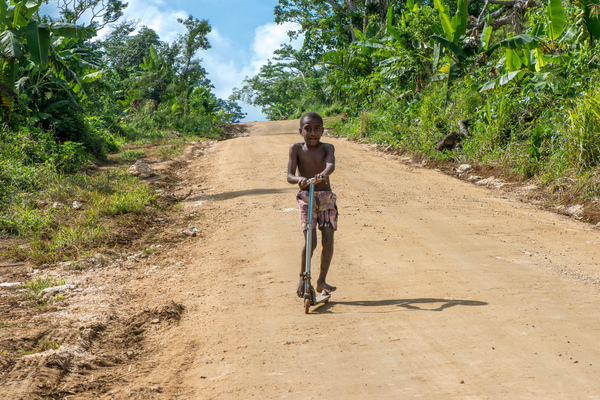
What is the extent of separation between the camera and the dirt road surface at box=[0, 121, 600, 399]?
3.01 metres

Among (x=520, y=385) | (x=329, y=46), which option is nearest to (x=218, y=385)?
(x=520, y=385)

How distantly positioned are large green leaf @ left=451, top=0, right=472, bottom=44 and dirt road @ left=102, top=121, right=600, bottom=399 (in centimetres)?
652

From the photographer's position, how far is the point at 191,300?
4.79 metres

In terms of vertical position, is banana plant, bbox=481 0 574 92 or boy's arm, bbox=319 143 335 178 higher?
banana plant, bbox=481 0 574 92

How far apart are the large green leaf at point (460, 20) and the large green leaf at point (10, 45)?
31.0ft

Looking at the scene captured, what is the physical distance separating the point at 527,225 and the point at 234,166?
24.4ft

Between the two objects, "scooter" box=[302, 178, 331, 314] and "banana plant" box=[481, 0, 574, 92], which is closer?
"scooter" box=[302, 178, 331, 314]

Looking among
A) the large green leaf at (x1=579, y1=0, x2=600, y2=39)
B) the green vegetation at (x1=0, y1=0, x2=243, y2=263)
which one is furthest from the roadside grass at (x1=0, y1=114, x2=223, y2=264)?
the large green leaf at (x1=579, y1=0, x2=600, y2=39)

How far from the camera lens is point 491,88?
12289 mm

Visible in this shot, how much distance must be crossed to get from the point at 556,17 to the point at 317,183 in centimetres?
781

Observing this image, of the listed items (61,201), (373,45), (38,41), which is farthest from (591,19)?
(38,41)

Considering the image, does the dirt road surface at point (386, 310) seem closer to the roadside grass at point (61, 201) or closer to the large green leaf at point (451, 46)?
the roadside grass at point (61, 201)

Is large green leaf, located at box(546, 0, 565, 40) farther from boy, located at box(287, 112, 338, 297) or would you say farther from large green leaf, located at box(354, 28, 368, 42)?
large green leaf, located at box(354, 28, 368, 42)

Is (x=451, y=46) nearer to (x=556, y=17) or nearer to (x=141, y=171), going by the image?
(x=556, y=17)
